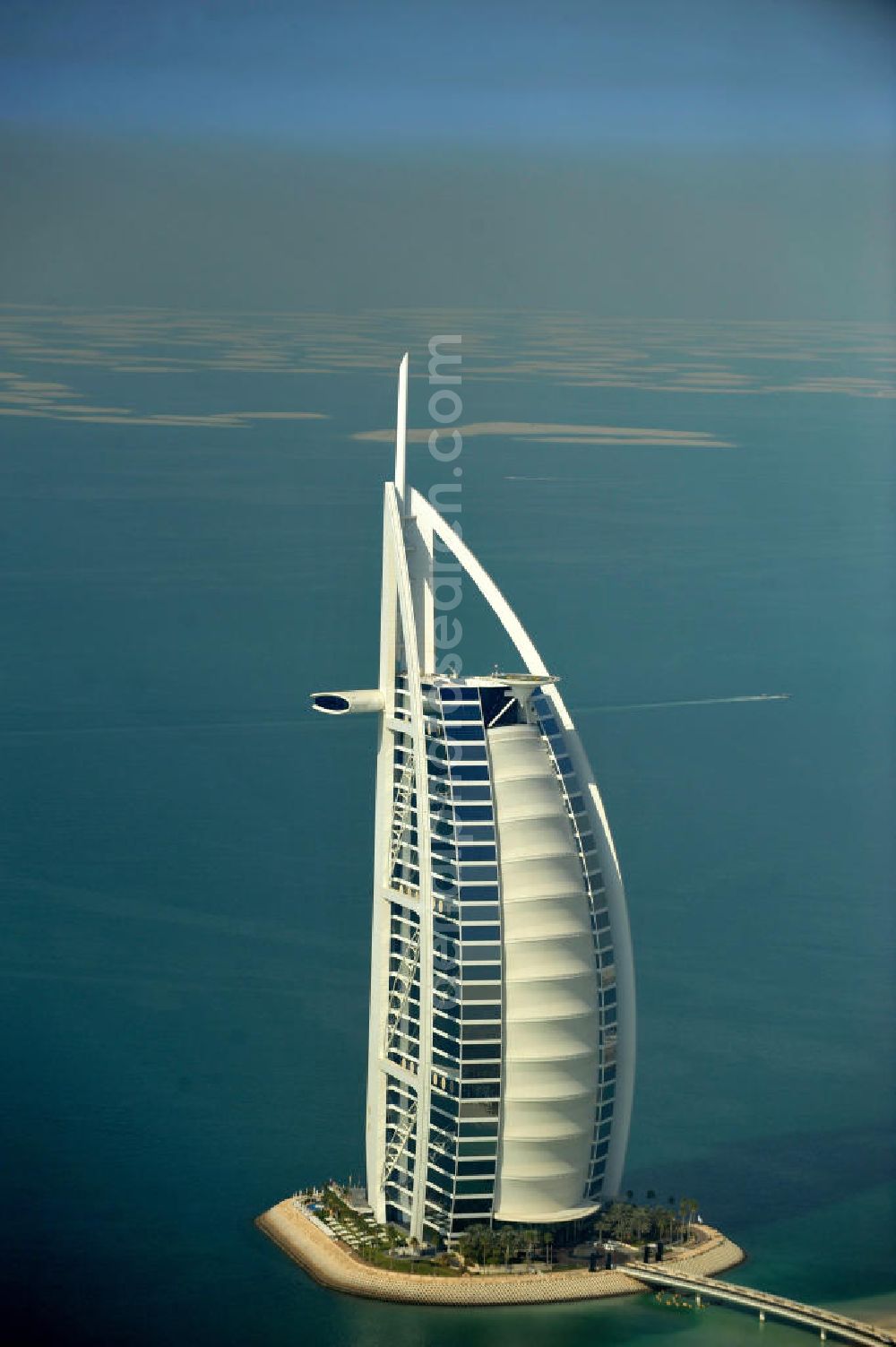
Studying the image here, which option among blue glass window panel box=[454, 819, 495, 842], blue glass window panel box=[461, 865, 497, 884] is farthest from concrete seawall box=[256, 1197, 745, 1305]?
blue glass window panel box=[454, 819, 495, 842]

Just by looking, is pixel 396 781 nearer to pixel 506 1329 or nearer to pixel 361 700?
pixel 361 700

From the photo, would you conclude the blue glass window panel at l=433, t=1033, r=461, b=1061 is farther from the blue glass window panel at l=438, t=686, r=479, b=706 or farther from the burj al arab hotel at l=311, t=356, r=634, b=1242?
the blue glass window panel at l=438, t=686, r=479, b=706

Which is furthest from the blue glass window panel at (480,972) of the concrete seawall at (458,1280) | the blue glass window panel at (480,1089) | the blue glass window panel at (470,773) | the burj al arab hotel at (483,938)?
the concrete seawall at (458,1280)

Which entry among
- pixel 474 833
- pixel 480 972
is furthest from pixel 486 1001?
pixel 474 833

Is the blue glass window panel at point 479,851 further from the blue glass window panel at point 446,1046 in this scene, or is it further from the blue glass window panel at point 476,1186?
the blue glass window panel at point 476,1186

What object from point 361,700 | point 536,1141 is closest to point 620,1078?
point 536,1141

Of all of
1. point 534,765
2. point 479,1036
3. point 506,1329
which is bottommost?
point 506,1329

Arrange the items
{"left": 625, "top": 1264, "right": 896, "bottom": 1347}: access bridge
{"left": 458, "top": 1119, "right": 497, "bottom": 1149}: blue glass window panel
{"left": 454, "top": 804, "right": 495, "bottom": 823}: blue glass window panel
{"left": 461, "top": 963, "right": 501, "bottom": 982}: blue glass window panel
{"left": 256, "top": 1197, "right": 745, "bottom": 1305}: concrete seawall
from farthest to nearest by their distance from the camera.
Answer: {"left": 458, "top": 1119, "right": 497, "bottom": 1149}: blue glass window panel
{"left": 454, "top": 804, "right": 495, "bottom": 823}: blue glass window panel
{"left": 461, "top": 963, "right": 501, "bottom": 982}: blue glass window panel
{"left": 256, "top": 1197, "right": 745, "bottom": 1305}: concrete seawall
{"left": 625, "top": 1264, "right": 896, "bottom": 1347}: access bridge

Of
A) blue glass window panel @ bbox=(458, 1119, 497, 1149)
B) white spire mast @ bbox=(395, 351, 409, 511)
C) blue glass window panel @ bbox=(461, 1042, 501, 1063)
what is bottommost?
blue glass window panel @ bbox=(458, 1119, 497, 1149)
